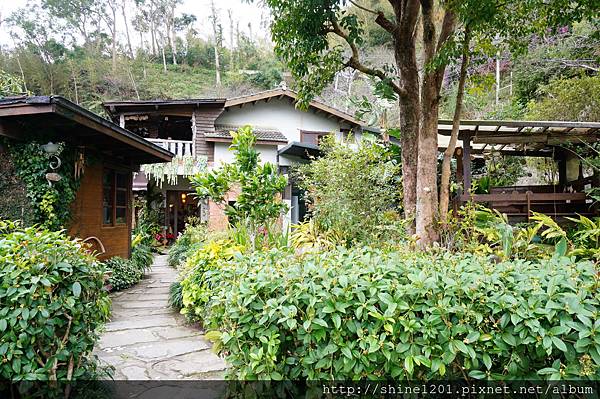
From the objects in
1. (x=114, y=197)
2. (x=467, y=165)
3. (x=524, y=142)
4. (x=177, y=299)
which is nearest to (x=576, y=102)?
(x=524, y=142)

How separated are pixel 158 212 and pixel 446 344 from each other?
1539 centimetres

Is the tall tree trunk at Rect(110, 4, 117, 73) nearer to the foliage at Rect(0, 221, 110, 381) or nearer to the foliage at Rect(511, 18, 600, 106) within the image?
the foliage at Rect(511, 18, 600, 106)

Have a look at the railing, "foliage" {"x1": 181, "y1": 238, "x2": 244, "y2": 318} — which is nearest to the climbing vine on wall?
"foliage" {"x1": 181, "y1": 238, "x2": 244, "y2": 318}

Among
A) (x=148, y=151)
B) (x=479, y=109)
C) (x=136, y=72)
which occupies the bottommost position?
(x=148, y=151)

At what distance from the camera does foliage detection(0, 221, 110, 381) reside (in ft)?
7.45

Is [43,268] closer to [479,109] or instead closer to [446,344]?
[446,344]

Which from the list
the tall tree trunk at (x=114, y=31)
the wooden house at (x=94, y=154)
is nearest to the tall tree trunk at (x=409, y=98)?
the wooden house at (x=94, y=154)

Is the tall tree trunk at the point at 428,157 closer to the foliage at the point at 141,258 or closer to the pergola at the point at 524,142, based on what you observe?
the pergola at the point at 524,142

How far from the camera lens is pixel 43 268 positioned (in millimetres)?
2428

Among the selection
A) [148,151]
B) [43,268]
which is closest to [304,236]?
[148,151]

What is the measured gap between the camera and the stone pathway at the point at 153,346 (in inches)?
131

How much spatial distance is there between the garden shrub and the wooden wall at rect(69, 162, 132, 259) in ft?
18.3

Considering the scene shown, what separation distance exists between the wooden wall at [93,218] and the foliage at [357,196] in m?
4.10

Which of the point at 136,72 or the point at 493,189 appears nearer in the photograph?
the point at 493,189
